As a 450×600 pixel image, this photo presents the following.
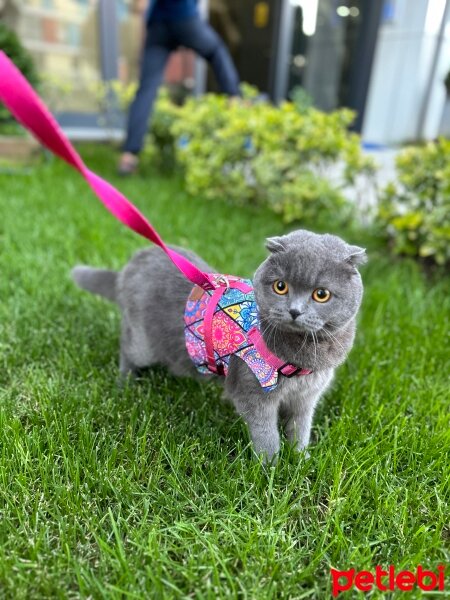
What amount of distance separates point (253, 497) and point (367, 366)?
820mm

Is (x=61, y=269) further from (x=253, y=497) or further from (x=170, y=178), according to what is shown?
(x=170, y=178)

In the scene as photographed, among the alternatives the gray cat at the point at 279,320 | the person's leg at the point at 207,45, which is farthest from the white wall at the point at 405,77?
the gray cat at the point at 279,320

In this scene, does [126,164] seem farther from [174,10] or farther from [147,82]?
[174,10]

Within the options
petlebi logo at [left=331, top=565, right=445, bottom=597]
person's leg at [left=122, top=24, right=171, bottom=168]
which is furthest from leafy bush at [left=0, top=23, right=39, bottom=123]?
petlebi logo at [left=331, top=565, right=445, bottom=597]

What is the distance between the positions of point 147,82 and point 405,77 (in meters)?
4.92

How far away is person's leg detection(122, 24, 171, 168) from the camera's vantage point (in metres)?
4.23

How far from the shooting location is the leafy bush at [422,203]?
2.61 m

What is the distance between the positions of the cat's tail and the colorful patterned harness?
50 cm

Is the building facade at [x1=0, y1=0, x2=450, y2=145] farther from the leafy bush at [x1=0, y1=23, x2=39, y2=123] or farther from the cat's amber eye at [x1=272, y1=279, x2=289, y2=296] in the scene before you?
the cat's amber eye at [x1=272, y1=279, x2=289, y2=296]

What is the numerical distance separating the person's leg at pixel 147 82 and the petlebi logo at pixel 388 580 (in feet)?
13.3

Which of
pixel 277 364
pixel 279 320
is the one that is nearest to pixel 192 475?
pixel 277 364

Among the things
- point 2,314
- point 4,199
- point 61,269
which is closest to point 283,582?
point 2,314

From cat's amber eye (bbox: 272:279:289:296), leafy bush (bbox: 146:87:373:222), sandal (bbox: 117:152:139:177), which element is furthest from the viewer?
sandal (bbox: 117:152:139:177)

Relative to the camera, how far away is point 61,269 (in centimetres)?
247
